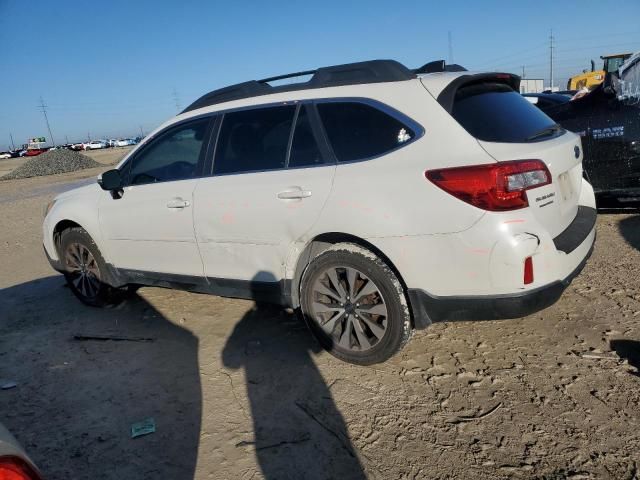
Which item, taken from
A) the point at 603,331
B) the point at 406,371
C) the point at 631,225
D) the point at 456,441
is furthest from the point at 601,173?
the point at 456,441

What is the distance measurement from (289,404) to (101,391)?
1377 millimetres

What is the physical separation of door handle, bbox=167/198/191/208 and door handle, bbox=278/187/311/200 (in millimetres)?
934

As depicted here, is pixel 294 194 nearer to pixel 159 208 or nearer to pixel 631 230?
pixel 159 208

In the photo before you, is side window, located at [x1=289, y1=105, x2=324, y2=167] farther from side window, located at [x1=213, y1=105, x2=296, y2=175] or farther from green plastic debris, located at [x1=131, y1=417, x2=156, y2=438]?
green plastic debris, located at [x1=131, y1=417, x2=156, y2=438]

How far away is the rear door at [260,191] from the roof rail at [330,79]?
0.56 ft

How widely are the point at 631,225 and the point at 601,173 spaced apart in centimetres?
104

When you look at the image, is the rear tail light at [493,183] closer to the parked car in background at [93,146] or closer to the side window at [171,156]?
the side window at [171,156]

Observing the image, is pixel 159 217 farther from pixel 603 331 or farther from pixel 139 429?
pixel 603 331

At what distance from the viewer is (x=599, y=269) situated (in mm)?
4445

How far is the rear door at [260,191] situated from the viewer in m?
3.11

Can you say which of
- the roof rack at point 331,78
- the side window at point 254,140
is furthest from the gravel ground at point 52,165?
the side window at point 254,140

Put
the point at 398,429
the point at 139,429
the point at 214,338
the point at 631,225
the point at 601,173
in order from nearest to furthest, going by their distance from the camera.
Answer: the point at 398,429
the point at 139,429
the point at 214,338
the point at 601,173
the point at 631,225

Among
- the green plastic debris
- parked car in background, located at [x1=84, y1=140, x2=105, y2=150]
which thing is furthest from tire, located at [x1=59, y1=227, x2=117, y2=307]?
parked car in background, located at [x1=84, y1=140, x2=105, y2=150]

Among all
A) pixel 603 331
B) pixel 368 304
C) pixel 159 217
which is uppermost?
pixel 159 217
